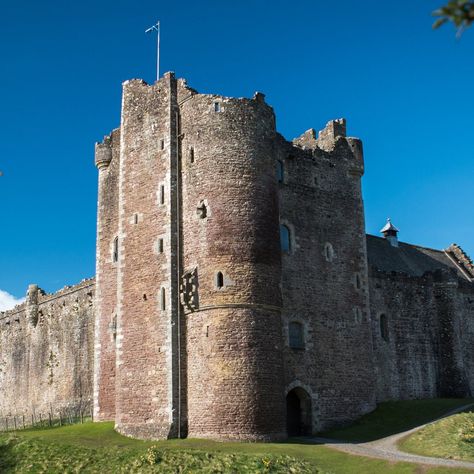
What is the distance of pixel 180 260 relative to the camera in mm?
31484

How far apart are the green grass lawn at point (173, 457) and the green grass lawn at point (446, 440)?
10.0 feet

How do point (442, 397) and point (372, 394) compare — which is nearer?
point (372, 394)

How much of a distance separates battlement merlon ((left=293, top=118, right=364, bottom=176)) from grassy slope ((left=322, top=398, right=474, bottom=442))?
12.2m

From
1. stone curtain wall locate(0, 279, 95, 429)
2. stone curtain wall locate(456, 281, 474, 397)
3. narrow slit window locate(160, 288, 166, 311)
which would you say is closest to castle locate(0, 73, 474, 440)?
narrow slit window locate(160, 288, 166, 311)

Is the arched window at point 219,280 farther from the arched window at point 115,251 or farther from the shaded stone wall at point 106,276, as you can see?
the arched window at point 115,251

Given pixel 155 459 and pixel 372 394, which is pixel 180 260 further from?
pixel 372 394

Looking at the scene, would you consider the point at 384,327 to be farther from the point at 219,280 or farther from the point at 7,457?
the point at 7,457

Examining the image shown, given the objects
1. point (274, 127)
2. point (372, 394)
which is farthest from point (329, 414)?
point (274, 127)

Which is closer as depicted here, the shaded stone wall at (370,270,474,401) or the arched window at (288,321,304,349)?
the arched window at (288,321,304,349)

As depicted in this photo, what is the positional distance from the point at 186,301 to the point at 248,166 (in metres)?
6.45

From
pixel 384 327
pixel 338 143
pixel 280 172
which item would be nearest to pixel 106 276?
pixel 280 172

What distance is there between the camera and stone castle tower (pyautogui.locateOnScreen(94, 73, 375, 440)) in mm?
29781

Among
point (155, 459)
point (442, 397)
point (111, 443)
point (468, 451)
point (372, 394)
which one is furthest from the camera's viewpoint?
point (442, 397)

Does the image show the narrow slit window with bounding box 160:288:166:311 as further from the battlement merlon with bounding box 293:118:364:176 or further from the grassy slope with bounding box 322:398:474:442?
the battlement merlon with bounding box 293:118:364:176
